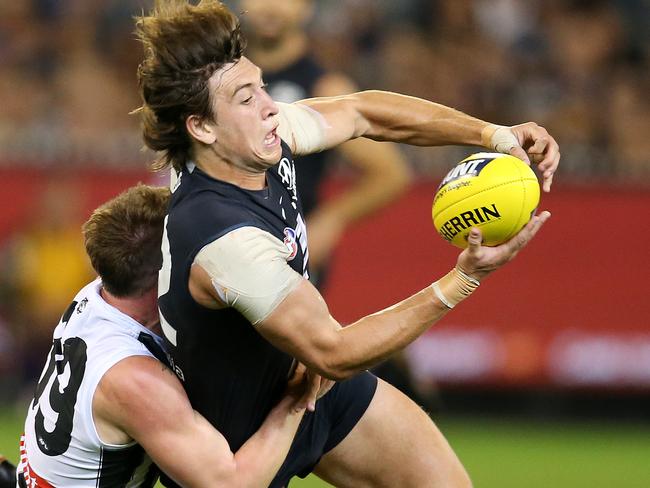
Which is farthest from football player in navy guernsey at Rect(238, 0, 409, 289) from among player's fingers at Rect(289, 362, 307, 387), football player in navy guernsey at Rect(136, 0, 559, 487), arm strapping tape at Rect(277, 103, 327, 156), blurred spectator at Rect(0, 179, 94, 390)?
blurred spectator at Rect(0, 179, 94, 390)

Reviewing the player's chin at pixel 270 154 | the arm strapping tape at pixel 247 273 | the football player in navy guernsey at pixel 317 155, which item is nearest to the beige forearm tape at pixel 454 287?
the arm strapping tape at pixel 247 273

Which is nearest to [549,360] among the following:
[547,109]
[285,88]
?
[547,109]

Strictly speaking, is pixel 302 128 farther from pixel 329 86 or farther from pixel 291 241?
pixel 329 86

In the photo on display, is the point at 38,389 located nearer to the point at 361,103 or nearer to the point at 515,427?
the point at 361,103

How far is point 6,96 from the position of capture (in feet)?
37.6

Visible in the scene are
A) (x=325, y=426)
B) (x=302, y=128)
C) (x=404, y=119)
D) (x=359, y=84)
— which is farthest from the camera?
(x=359, y=84)

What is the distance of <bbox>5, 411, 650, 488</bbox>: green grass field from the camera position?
8070 millimetres

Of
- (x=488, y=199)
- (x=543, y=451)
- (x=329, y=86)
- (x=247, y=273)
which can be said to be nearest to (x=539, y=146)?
(x=488, y=199)

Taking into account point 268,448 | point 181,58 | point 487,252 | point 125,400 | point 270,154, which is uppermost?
point 181,58

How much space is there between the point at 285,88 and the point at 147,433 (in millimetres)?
2919

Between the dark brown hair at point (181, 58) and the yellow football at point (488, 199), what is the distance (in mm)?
833

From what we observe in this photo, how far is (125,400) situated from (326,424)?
870mm

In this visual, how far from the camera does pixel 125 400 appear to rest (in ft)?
14.3

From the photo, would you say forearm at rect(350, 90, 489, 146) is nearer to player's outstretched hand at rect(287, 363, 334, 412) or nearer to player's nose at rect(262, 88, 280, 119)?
player's nose at rect(262, 88, 280, 119)
